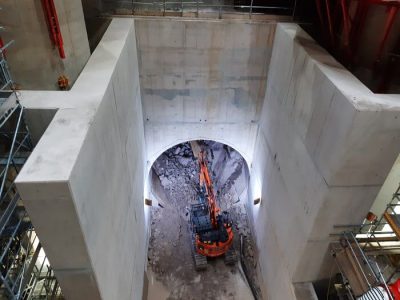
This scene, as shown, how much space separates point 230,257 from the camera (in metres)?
9.85

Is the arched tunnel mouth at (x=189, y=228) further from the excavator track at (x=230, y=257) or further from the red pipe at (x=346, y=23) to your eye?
the red pipe at (x=346, y=23)

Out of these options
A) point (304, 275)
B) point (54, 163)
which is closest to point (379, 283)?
point (304, 275)

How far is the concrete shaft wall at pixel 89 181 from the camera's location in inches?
129

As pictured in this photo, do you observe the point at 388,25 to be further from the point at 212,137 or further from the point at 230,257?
the point at 230,257

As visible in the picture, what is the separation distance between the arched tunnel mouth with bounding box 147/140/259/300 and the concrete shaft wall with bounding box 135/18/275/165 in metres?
1.94

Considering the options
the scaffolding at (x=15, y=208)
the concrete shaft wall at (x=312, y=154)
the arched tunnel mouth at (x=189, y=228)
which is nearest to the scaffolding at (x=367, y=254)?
the concrete shaft wall at (x=312, y=154)

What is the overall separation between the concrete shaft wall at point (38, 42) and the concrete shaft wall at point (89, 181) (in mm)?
384

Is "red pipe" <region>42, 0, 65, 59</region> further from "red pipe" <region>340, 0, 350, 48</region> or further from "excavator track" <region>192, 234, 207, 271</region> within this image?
"excavator track" <region>192, 234, 207, 271</region>

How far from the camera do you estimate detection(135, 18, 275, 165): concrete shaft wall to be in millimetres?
8234

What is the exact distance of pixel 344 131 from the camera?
182 inches

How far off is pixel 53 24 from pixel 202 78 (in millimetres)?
4887

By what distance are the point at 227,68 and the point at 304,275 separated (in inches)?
221

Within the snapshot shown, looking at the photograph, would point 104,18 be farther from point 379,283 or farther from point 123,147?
point 379,283

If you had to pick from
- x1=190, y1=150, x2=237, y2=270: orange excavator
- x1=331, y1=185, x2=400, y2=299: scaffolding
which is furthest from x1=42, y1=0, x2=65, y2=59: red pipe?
x1=190, y1=150, x2=237, y2=270: orange excavator
